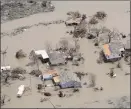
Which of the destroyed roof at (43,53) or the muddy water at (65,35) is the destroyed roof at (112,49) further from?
the destroyed roof at (43,53)

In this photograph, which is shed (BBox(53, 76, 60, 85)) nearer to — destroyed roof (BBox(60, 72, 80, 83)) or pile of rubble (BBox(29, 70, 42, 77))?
destroyed roof (BBox(60, 72, 80, 83))

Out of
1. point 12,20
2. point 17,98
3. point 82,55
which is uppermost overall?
point 12,20

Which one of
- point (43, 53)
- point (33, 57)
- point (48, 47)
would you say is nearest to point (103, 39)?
point (48, 47)

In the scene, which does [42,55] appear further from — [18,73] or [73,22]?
[73,22]

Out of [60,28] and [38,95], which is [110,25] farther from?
[38,95]

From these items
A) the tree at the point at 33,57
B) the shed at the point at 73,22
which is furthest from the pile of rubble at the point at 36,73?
the shed at the point at 73,22

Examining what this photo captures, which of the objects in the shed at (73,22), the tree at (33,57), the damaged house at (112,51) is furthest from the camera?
the shed at (73,22)

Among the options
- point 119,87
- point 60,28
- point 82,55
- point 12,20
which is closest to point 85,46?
point 82,55
